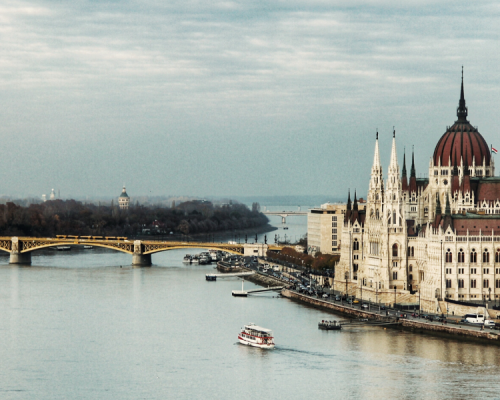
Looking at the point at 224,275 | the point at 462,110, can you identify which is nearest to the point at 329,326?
the point at 462,110

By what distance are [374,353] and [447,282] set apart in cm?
1080

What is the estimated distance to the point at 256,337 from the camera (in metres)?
55.9

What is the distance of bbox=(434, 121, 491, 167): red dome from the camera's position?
248 ft

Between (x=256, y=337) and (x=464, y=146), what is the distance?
2628cm

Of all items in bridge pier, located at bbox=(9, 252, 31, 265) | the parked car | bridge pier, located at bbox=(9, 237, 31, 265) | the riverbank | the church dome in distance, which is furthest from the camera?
the riverbank

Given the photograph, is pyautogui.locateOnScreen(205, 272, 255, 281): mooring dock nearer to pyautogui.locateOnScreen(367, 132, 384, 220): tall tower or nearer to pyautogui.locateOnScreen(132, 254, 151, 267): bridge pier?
pyautogui.locateOnScreen(132, 254, 151, 267): bridge pier

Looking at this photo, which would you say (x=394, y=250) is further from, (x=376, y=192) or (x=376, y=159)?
(x=376, y=159)

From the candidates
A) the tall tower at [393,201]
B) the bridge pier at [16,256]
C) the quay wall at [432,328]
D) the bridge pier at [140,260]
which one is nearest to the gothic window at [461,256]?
the quay wall at [432,328]

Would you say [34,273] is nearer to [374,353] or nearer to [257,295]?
[257,295]

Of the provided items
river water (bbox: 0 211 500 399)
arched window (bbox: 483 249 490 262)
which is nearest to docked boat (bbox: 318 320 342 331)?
river water (bbox: 0 211 500 399)

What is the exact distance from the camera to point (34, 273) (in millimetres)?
92688

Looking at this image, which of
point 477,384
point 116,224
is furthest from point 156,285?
point 116,224

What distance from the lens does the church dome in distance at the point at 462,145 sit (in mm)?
75562

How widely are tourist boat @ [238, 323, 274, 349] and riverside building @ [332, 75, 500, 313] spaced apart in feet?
39.5
